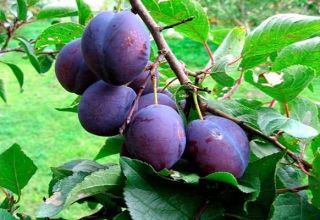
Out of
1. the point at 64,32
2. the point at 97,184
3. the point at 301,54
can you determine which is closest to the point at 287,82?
the point at 301,54

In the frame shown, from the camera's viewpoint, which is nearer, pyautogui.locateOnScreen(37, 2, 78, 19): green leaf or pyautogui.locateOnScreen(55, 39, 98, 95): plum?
pyautogui.locateOnScreen(55, 39, 98, 95): plum

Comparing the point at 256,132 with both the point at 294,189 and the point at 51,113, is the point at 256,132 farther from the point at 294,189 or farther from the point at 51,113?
the point at 51,113

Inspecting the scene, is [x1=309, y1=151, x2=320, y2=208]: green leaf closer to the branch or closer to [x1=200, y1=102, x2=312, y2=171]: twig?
[x1=200, y1=102, x2=312, y2=171]: twig

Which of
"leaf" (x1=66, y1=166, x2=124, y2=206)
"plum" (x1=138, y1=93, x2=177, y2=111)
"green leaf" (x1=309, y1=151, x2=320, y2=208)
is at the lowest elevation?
"green leaf" (x1=309, y1=151, x2=320, y2=208)

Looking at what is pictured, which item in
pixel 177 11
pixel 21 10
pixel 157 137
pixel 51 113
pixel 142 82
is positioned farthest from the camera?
pixel 51 113

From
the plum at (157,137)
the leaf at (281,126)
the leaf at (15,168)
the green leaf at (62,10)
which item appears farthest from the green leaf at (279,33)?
the green leaf at (62,10)

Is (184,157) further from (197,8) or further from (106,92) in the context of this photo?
(197,8)

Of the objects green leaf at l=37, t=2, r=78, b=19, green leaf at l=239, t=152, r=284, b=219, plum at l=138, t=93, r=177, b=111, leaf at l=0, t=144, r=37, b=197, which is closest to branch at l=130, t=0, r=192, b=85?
plum at l=138, t=93, r=177, b=111
